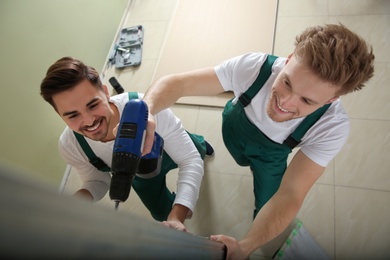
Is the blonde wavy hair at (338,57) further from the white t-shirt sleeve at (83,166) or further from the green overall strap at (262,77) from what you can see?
the white t-shirt sleeve at (83,166)

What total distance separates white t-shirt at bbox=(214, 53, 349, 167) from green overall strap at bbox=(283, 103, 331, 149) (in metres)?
0.01

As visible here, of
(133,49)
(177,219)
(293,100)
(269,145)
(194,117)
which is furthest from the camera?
(133,49)

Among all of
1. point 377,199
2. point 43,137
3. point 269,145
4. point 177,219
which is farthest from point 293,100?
point 43,137

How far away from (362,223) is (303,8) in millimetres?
1767

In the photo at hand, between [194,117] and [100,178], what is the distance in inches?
38.4

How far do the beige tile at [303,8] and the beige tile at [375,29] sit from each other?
132 millimetres

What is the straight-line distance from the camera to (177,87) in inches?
42.4

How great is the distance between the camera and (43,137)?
176 cm

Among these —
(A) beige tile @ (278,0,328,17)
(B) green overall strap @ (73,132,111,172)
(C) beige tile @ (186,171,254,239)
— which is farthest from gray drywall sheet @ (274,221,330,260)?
(A) beige tile @ (278,0,328,17)

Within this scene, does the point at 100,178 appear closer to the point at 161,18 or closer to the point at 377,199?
the point at 377,199

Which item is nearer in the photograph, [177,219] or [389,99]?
[177,219]

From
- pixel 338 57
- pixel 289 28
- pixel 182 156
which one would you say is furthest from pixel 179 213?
pixel 289 28

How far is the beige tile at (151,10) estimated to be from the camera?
103 inches

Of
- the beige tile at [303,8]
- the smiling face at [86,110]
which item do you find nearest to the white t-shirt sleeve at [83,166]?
the smiling face at [86,110]
